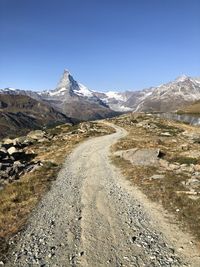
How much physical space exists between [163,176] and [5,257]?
2026cm

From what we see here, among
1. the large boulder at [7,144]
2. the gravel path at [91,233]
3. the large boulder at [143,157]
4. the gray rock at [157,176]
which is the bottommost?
the large boulder at [7,144]

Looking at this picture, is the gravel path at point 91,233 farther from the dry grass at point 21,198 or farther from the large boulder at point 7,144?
the large boulder at point 7,144

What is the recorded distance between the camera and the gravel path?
1656 centimetres

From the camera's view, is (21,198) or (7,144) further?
(7,144)

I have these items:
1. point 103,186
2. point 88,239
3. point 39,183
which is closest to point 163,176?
point 103,186

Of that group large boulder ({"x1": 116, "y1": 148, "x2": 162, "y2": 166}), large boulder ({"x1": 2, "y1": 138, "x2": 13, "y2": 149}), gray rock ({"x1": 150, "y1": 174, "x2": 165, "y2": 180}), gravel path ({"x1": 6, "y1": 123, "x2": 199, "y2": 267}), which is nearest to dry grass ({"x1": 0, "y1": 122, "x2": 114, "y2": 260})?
gravel path ({"x1": 6, "y1": 123, "x2": 199, "y2": 267})

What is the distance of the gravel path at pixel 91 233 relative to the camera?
16559 millimetres

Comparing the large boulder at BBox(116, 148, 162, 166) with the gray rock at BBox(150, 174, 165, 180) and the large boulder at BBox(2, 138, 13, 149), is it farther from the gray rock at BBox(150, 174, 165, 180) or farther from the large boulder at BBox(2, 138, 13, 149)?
the large boulder at BBox(2, 138, 13, 149)

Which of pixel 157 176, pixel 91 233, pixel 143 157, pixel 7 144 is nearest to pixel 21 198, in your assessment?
pixel 91 233

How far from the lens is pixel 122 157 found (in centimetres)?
4788

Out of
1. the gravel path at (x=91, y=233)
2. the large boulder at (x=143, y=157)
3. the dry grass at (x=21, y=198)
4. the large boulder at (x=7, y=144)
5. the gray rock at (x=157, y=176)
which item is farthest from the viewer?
the large boulder at (x=7, y=144)

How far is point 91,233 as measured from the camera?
19.9 meters

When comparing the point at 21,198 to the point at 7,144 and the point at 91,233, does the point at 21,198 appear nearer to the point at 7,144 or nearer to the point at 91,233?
the point at 91,233

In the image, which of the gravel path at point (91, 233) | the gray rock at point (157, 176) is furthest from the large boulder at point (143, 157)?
the gravel path at point (91, 233)
